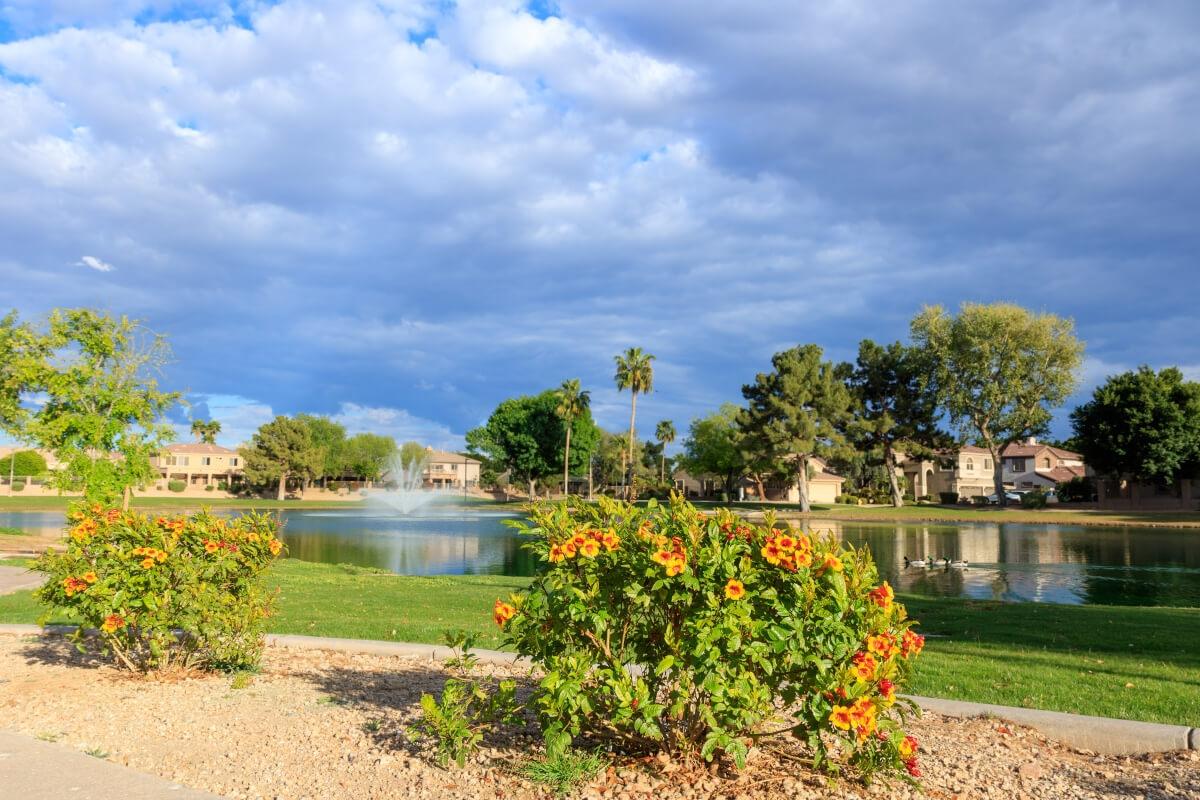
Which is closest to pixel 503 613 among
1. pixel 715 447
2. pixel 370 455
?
pixel 715 447

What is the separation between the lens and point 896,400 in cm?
6694

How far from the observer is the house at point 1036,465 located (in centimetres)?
9475

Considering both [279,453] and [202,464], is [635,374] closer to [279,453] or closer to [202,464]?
[279,453]

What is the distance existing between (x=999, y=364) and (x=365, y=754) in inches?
2662

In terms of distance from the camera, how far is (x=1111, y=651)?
9.25 metres

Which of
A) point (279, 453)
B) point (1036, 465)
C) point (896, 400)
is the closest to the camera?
point (896, 400)

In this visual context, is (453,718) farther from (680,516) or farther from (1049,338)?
(1049,338)

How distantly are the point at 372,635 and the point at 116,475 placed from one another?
47.5ft

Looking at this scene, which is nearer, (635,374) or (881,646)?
(881,646)

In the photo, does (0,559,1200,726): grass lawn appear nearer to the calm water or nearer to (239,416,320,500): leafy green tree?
the calm water

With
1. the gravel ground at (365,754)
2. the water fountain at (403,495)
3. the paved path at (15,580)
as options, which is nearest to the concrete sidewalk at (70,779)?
the gravel ground at (365,754)

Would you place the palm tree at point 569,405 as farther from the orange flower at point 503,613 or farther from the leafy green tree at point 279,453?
the orange flower at point 503,613

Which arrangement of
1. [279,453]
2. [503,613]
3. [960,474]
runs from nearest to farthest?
[503,613] → [279,453] → [960,474]

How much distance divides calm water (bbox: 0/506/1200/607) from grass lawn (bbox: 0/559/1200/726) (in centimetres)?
206
